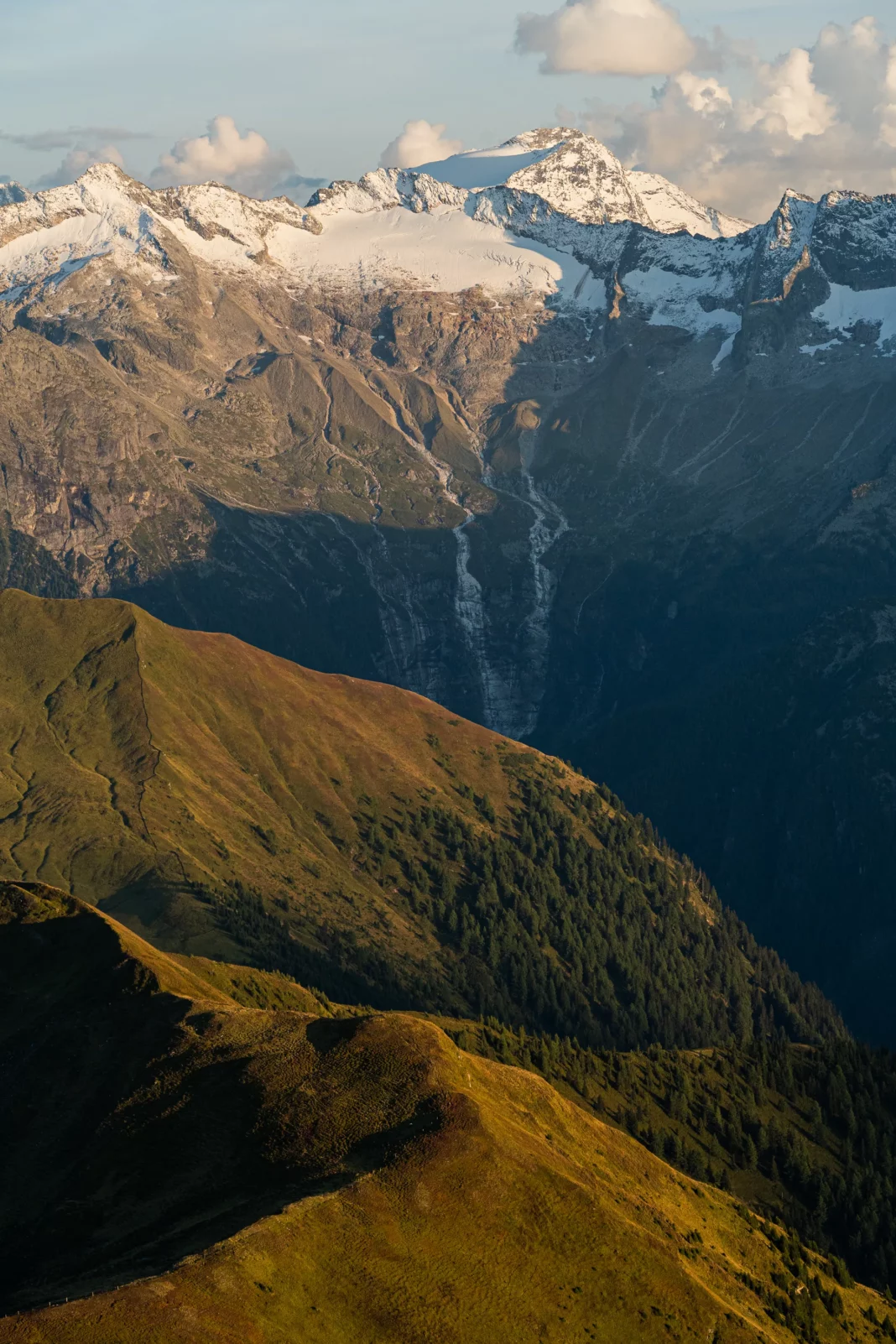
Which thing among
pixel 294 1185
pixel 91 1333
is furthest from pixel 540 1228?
pixel 91 1333

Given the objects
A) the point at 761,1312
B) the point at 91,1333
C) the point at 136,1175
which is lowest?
the point at 761,1312

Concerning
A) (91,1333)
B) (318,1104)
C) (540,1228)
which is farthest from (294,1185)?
(91,1333)

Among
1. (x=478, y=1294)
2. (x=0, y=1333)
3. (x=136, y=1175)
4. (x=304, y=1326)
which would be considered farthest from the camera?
(x=136, y=1175)

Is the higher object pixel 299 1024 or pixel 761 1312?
pixel 299 1024

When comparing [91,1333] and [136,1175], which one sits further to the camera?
[136,1175]

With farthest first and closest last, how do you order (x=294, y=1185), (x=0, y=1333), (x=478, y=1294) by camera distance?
(x=294, y=1185)
(x=478, y=1294)
(x=0, y=1333)

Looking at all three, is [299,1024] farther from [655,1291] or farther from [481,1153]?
[655,1291]

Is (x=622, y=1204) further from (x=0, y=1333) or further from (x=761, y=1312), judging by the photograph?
(x=0, y=1333)
